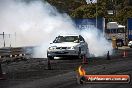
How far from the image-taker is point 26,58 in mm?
29766

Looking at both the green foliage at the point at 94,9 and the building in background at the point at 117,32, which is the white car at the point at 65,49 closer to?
the building in background at the point at 117,32

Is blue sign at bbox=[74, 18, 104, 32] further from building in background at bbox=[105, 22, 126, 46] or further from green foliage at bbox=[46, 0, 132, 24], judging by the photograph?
green foliage at bbox=[46, 0, 132, 24]

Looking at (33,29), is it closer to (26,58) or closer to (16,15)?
(16,15)

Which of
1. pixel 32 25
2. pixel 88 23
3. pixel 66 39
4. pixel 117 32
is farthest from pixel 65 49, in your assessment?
pixel 117 32

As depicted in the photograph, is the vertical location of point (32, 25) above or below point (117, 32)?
above

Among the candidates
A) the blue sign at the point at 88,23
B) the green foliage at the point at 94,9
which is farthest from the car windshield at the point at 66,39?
the green foliage at the point at 94,9

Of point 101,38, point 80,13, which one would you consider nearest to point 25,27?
point 101,38

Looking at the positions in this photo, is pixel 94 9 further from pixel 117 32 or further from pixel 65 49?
pixel 65 49

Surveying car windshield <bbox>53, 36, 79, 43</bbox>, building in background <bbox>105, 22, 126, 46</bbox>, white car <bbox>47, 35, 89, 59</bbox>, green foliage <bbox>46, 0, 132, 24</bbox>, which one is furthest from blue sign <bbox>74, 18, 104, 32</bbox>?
green foliage <bbox>46, 0, 132, 24</bbox>

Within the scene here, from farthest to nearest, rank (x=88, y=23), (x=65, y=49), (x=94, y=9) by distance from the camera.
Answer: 1. (x=94, y=9)
2. (x=88, y=23)
3. (x=65, y=49)

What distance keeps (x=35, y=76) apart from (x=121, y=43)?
43307mm

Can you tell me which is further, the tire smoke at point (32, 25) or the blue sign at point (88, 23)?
the blue sign at point (88, 23)

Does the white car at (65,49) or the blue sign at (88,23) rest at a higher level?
the blue sign at (88,23)

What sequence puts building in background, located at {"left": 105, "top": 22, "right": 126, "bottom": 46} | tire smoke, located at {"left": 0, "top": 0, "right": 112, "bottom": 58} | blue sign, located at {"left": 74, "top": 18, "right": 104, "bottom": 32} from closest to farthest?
tire smoke, located at {"left": 0, "top": 0, "right": 112, "bottom": 58} → blue sign, located at {"left": 74, "top": 18, "right": 104, "bottom": 32} → building in background, located at {"left": 105, "top": 22, "right": 126, "bottom": 46}
